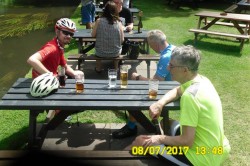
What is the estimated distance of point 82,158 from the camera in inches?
114

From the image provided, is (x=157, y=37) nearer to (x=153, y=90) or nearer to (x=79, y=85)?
(x=153, y=90)

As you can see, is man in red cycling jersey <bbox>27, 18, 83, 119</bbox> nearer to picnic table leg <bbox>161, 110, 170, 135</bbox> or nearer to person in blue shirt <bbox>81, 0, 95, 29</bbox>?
picnic table leg <bbox>161, 110, 170, 135</bbox>

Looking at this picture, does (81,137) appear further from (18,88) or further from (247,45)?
(247,45)

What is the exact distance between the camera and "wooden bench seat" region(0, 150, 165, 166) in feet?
9.45

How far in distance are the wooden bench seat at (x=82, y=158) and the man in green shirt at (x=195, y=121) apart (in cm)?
29

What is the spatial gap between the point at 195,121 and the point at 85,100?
124cm

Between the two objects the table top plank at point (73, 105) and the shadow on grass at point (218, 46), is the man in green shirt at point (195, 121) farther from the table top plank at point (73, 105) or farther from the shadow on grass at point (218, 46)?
the shadow on grass at point (218, 46)

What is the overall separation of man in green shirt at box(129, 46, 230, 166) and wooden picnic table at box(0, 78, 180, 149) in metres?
0.57

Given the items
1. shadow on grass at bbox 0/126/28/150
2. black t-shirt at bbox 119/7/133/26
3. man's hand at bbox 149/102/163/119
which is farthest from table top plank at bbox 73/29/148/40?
man's hand at bbox 149/102/163/119

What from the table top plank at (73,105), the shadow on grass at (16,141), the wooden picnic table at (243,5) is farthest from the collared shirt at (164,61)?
the wooden picnic table at (243,5)

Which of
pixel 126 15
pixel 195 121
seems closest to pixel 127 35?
pixel 126 15

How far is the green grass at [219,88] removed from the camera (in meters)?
4.37

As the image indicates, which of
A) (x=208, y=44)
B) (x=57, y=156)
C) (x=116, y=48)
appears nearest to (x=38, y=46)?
(x=116, y=48)

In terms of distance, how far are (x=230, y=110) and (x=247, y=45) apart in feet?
15.4
